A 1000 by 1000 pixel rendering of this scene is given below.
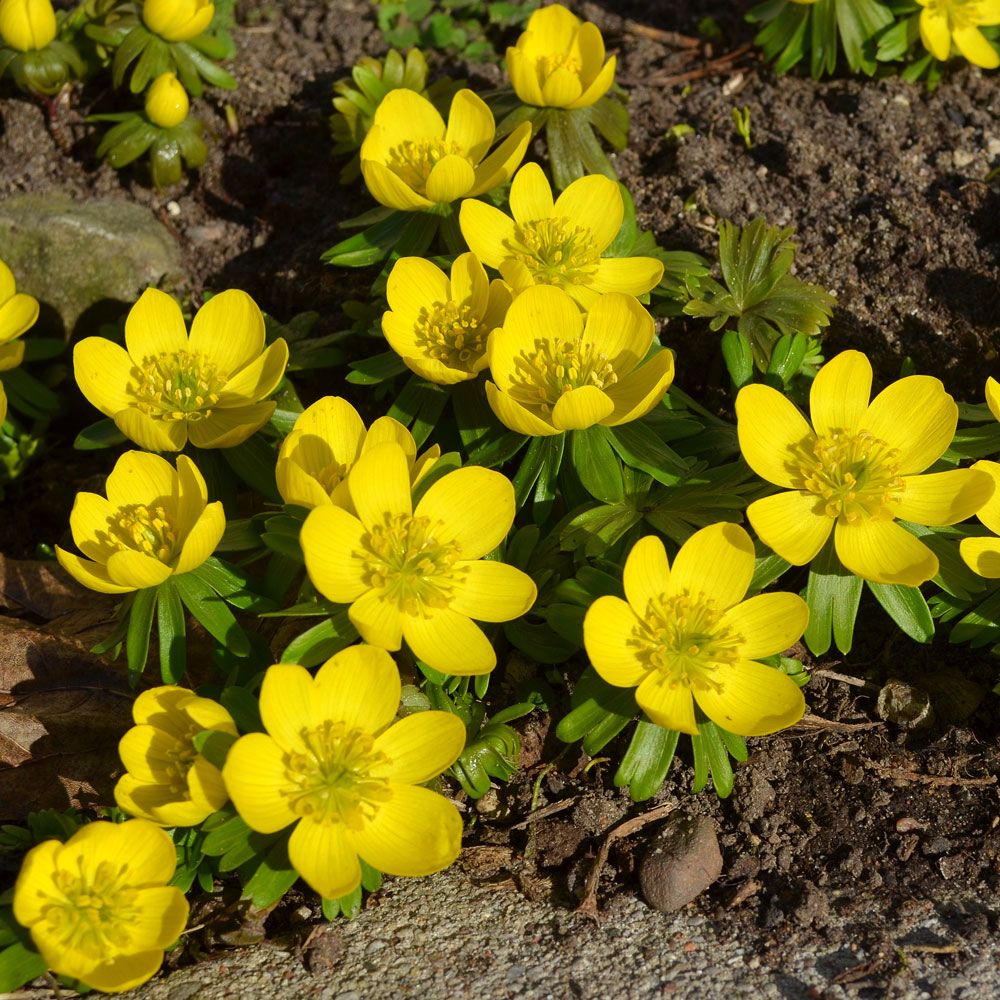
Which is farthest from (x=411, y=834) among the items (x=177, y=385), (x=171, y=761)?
(x=177, y=385)

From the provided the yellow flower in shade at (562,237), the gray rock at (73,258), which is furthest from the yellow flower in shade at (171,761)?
the gray rock at (73,258)

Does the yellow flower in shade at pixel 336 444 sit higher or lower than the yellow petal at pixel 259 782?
higher

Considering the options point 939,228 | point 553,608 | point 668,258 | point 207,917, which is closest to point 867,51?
point 939,228

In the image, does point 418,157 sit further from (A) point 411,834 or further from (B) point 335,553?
(A) point 411,834

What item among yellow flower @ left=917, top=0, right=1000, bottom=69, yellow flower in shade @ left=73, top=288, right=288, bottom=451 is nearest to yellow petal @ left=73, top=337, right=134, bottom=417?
yellow flower in shade @ left=73, top=288, right=288, bottom=451

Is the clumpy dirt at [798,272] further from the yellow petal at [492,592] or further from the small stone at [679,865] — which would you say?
the yellow petal at [492,592]

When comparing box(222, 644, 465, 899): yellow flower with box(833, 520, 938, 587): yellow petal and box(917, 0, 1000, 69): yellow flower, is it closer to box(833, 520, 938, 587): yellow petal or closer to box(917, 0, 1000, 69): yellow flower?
box(833, 520, 938, 587): yellow petal
